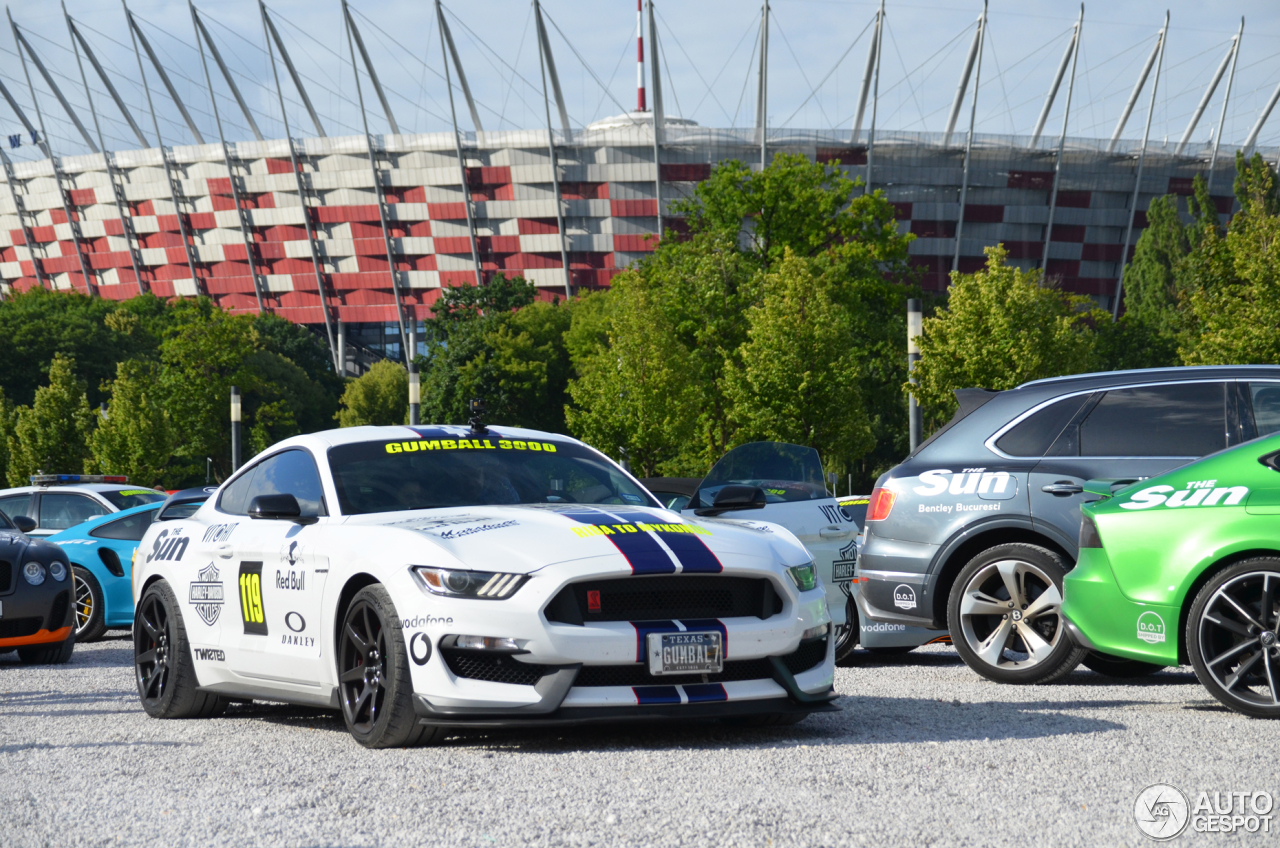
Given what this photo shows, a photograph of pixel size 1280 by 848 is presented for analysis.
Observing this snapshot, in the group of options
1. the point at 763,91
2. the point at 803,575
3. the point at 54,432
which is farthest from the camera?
the point at 763,91

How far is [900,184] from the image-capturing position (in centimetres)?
8631

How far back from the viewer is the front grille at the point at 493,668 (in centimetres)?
506

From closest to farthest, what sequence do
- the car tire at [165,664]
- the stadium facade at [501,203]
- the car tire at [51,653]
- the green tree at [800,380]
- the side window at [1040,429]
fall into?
the car tire at [165,664]
the side window at [1040,429]
the car tire at [51,653]
the green tree at [800,380]
the stadium facade at [501,203]

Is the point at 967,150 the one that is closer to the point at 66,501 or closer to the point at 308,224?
the point at 308,224

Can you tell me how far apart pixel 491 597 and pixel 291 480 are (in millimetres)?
1979

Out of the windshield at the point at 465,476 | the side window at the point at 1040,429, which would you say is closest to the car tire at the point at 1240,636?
the side window at the point at 1040,429

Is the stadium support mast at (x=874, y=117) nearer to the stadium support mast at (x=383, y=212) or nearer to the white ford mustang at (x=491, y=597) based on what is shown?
the stadium support mast at (x=383, y=212)

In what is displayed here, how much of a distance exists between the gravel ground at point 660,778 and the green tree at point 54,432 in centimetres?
4185

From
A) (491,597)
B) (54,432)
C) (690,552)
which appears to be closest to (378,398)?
(54,432)

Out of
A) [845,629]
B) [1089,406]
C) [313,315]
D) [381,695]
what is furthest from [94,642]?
[313,315]

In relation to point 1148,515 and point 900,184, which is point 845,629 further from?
point 900,184

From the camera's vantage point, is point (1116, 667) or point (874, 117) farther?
point (874, 117)

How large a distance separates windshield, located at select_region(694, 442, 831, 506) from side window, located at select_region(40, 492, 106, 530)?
7902 mm

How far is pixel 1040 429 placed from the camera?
7848 millimetres
